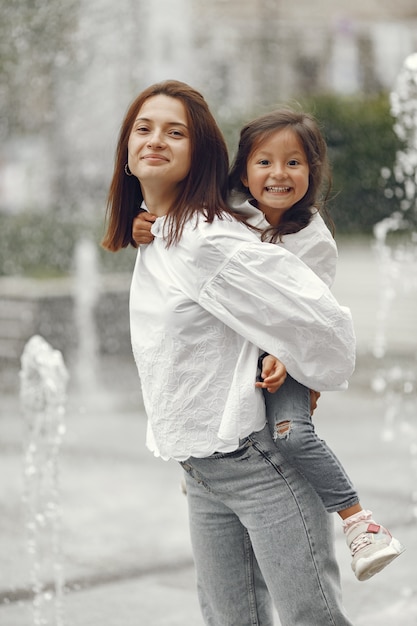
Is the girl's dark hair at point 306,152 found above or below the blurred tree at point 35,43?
below

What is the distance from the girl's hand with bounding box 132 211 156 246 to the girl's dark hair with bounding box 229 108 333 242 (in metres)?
0.17

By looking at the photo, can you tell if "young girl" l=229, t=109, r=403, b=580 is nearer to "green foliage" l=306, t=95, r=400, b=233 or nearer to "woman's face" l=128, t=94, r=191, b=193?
"woman's face" l=128, t=94, r=191, b=193

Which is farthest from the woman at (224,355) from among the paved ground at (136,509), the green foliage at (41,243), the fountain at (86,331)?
the green foliage at (41,243)

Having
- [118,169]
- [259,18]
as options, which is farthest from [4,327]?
[259,18]

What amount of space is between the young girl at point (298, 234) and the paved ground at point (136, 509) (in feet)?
4.76

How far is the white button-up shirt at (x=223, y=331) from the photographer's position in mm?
2066

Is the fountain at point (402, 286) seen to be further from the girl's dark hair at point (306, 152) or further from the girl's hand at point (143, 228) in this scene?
the girl's hand at point (143, 228)

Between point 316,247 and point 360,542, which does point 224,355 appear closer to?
point 316,247

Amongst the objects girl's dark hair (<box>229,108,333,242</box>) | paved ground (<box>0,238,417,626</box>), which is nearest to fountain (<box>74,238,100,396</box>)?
paved ground (<box>0,238,417,626</box>)

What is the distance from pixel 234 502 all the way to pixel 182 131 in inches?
27.6

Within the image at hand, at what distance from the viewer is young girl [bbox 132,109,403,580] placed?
2094 millimetres

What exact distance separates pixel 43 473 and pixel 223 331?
3.58 metres

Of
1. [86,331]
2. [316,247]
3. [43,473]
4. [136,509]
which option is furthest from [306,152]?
[86,331]

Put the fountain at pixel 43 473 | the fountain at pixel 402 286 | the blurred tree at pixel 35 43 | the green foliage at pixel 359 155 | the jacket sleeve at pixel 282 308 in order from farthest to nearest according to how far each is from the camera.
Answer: the green foliage at pixel 359 155
the blurred tree at pixel 35 43
the fountain at pixel 402 286
the fountain at pixel 43 473
the jacket sleeve at pixel 282 308
